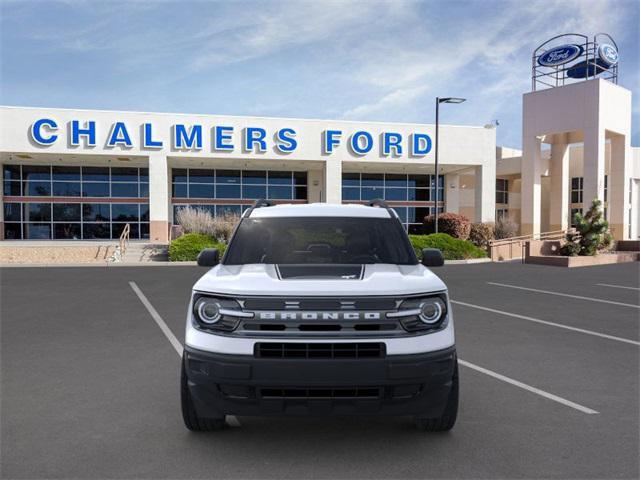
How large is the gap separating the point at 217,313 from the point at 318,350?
0.77 metres

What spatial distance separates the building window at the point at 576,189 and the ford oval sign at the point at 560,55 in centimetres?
1300

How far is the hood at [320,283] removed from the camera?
3549 millimetres

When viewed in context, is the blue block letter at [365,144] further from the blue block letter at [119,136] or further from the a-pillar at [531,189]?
the blue block letter at [119,136]

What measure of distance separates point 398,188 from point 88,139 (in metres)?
21.0

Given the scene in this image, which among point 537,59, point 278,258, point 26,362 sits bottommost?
point 26,362

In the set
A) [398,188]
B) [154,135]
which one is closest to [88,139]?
[154,135]

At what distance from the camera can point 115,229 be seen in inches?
1356

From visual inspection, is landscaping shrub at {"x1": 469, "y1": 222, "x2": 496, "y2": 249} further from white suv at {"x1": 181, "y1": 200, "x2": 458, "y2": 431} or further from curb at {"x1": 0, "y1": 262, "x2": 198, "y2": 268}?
white suv at {"x1": 181, "y1": 200, "x2": 458, "y2": 431}

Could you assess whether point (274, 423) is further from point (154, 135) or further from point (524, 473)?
point (154, 135)

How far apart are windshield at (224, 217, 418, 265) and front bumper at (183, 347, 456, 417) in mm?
1453

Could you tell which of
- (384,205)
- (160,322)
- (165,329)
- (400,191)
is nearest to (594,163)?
(400,191)

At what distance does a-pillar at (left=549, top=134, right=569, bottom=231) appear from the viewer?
111 feet

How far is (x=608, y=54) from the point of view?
32156 mm

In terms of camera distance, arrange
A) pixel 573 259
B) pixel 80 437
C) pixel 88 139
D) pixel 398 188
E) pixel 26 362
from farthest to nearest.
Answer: pixel 398 188 < pixel 88 139 < pixel 573 259 < pixel 26 362 < pixel 80 437
